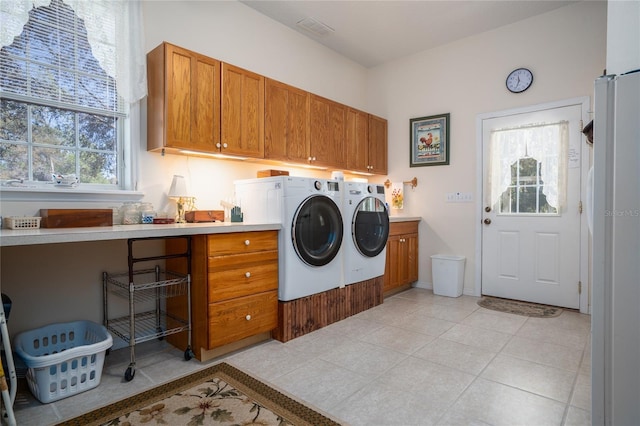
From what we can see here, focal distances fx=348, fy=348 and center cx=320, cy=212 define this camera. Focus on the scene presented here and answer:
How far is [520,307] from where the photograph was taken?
11.6ft

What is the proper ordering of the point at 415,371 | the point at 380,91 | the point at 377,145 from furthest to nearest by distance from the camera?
the point at 380,91 < the point at 377,145 < the point at 415,371

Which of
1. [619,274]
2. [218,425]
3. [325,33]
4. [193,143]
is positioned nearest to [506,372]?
[619,274]

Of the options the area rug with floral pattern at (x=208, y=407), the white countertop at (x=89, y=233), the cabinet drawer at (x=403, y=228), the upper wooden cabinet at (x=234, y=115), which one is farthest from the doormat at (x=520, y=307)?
the white countertop at (x=89, y=233)

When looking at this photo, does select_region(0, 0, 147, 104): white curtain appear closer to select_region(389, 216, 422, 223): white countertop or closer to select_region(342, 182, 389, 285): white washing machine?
select_region(342, 182, 389, 285): white washing machine

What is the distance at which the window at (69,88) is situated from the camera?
2.17 m

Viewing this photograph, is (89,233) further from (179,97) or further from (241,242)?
→ (179,97)

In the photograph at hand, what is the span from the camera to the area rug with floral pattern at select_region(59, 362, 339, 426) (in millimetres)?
1615

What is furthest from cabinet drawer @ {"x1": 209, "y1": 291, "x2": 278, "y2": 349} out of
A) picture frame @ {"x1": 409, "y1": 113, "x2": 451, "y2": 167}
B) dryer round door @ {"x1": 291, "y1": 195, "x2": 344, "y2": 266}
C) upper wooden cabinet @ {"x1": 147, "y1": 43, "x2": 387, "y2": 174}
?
picture frame @ {"x1": 409, "y1": 113, "x2": 451, "y2": 167}

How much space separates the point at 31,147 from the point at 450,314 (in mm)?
3554

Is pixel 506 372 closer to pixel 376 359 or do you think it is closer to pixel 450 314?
pixel 376 359

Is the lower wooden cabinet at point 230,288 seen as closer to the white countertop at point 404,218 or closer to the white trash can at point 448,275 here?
the white countertop at point 404,218

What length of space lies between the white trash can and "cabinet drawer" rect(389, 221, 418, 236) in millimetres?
423

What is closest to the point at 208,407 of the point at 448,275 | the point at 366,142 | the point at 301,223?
the point at 301,223

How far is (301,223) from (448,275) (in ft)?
7.07
